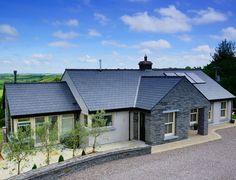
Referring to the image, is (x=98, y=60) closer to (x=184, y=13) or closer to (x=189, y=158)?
(x=184, y=13)

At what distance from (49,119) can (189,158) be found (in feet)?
31.8

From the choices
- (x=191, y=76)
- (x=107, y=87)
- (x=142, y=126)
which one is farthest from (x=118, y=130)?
(x=191, y=76)

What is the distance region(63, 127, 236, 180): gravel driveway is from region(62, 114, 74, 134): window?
5.76 m

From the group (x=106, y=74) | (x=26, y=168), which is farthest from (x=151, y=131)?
(x=26, y=168)

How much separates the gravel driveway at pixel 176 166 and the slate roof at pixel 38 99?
6.18 m

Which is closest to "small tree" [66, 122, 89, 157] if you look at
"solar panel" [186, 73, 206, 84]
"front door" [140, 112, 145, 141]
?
"front door" [140, 112, 145, 141]

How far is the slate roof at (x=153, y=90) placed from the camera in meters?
18.3

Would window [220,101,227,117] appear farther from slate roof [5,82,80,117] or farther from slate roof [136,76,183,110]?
slate roof [5,82,80,117]

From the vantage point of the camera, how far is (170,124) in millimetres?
19172

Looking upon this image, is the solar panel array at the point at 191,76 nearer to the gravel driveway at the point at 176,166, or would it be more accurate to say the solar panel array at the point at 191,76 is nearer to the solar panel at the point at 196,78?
the solar panel at the point at 196,78

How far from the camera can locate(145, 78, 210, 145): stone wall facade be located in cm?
1772

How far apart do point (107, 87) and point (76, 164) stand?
8.66 m

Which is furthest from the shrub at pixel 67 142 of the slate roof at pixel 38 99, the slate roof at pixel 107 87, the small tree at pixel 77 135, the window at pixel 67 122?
the slate roof at pixel 107 87

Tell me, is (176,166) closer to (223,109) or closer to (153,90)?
(153,90)
